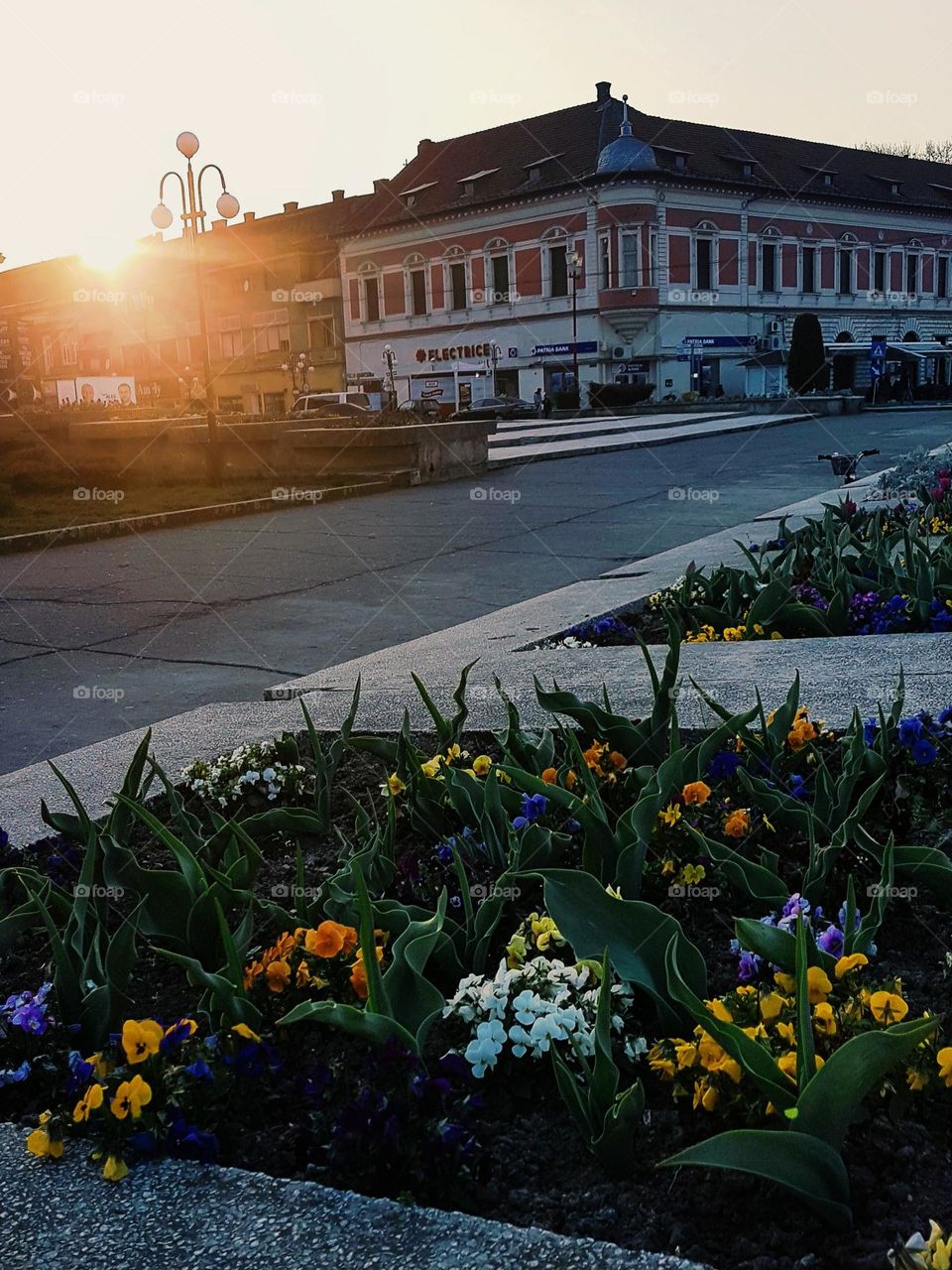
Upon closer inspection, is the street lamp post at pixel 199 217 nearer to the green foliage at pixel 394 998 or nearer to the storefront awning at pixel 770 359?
the green foliage at pixel 394 998

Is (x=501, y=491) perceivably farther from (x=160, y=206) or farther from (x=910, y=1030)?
(x=910, y=1030)

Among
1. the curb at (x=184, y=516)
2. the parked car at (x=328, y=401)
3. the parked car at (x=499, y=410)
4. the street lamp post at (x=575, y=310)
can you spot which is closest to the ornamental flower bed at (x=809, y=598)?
the curb at (x=184, y=516)

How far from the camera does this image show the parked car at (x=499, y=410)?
42812 millimetres

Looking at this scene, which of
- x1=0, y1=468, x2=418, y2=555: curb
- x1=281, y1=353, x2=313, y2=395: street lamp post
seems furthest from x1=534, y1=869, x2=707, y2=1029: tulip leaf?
x1=281, y1=353, x2=313, y2=395: street lamp post

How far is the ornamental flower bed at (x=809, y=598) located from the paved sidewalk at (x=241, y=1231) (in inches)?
98.5

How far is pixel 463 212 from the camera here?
179 feet

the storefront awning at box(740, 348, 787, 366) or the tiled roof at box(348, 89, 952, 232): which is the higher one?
the tiled roof at box(348, 89, 952, 232)

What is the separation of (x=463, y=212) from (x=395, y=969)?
56.2 metres

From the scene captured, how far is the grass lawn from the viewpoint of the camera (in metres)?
13.8

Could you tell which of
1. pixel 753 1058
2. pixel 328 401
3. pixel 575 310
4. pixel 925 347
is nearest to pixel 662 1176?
pixel 753 1058

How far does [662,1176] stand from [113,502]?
15.7 metres

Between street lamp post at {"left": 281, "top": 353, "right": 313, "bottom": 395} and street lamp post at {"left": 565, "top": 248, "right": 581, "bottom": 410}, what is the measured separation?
1406 centimetres

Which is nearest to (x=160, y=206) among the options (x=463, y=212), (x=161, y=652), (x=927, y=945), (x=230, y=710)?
(x=161, y=652)

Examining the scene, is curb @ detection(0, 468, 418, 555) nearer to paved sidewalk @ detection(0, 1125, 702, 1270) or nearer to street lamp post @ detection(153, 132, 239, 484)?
street lamp post @ detection(153, 132, 239, 484)
